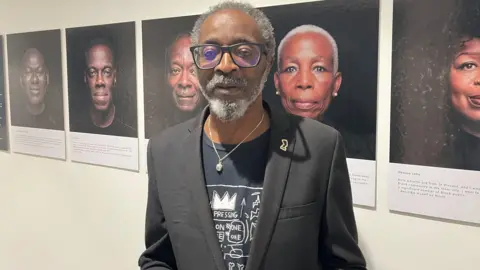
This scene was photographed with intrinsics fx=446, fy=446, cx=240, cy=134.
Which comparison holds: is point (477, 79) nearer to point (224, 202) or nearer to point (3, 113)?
point (224, 202)

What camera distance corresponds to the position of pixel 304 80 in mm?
1604

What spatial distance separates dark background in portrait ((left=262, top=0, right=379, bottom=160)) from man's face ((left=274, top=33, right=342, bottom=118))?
36 millimetres

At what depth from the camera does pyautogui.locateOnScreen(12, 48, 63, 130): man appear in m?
2.52

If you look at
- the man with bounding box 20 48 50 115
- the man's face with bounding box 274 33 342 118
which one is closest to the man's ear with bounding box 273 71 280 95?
the man's face with bounding box 274 33 342 118

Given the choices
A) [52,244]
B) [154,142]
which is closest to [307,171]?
[154,142]

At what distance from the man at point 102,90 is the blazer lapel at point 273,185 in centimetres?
117

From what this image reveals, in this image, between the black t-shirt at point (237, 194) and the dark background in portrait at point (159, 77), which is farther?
the dark background in portrait at point (159, 77)

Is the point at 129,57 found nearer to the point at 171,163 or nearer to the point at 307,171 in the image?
the point at 171,163

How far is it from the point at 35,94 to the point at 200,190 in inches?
72.9

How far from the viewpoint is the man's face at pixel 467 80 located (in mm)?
1304

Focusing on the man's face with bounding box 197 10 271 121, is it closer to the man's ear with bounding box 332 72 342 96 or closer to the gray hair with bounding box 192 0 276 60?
the gray hair with bounding box 192 0 276 60

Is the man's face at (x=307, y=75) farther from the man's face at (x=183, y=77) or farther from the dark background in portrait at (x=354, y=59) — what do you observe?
the man's face at (x=183, y=77)

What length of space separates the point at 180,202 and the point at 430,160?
0.80 meters

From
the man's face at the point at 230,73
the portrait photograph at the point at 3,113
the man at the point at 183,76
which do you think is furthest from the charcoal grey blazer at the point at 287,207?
the portrait photograph at the point at 3,113
